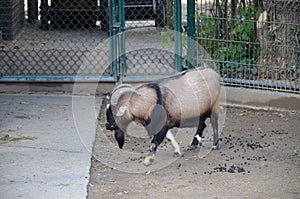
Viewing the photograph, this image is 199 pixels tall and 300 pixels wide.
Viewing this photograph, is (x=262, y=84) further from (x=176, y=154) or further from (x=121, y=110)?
(x=121, y=110)

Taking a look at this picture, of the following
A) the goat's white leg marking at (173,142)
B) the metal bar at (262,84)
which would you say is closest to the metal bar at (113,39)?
the metal bar at (262,84)

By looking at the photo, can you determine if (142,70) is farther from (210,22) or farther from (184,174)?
(184,174)

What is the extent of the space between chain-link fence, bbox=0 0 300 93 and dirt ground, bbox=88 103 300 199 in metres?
0.81

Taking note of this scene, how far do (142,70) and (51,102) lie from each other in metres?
1.24

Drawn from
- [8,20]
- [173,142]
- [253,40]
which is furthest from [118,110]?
[8,20]

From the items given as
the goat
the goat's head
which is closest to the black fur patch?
the goat

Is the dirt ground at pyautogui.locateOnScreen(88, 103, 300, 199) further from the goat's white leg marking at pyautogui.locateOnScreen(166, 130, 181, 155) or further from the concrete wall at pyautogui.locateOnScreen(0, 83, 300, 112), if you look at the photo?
the concrete wall at pyautogui.locateOnScreen(0, 83, 300, 112)

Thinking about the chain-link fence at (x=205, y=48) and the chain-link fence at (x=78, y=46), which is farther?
the chain-link fence at (x=78, y=46)

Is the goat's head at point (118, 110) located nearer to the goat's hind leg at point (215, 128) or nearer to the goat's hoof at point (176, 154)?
the goat's hoof at point (176, 154)

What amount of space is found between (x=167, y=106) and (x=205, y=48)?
7.62ft

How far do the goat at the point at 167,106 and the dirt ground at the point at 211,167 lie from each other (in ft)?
0.57

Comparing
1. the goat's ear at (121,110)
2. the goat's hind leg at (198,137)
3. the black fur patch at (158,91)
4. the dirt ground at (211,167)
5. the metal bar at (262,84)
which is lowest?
the dirt ground at (211,167)

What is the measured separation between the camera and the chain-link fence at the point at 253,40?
7.64m

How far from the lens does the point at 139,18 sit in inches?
457
